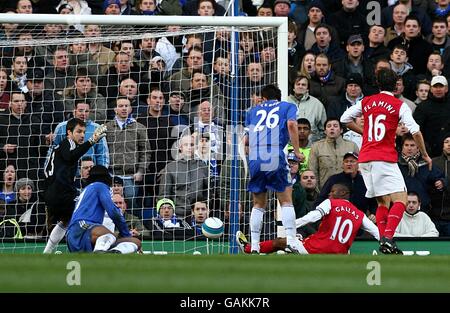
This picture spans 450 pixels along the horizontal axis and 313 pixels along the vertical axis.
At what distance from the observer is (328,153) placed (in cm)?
1864

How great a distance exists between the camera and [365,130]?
1547 centimetres

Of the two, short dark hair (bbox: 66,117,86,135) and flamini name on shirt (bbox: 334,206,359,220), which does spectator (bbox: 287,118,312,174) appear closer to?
flamini name on shirt (bbox: 334,206,359,220)

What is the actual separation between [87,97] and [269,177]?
3.26 meters

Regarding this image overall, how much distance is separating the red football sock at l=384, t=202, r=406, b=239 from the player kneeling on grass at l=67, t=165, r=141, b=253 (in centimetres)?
252

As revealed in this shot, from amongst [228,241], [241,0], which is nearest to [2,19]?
[228,241]

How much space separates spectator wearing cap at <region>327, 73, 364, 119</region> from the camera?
19273mm

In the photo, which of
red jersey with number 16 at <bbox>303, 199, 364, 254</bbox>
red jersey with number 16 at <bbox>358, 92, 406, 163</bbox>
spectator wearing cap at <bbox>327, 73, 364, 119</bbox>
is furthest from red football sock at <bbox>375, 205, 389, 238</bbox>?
spectator wearing cap at <bbox>327, 73, 364, 119</bbox>

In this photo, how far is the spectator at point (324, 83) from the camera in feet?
64.0

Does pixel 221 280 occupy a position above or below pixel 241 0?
below

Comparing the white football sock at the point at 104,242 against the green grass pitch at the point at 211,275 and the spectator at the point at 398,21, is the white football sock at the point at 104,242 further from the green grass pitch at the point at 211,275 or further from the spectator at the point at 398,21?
the spectator at the point at 398,21

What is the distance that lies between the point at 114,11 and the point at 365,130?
6003mm

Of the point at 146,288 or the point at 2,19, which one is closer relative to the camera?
the point at 146,288

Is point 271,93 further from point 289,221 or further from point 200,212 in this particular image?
point 200,212
